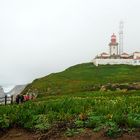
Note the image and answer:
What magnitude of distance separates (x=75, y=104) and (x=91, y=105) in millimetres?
832

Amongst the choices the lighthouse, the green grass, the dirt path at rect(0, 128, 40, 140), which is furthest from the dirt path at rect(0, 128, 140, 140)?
the lighthouse

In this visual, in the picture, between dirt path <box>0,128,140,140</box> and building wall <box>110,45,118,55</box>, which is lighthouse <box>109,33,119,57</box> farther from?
dirt path <box>0,128,140,140</box>

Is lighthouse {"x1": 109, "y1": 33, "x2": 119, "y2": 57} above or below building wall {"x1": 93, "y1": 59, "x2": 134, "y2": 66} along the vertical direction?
above

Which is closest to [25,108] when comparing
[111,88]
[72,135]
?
[72,135]

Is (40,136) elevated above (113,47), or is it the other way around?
(113,47)

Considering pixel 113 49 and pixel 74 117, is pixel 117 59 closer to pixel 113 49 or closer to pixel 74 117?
pixel 113 49

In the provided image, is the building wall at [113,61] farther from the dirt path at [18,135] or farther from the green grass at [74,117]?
the dirt path at [18,135]

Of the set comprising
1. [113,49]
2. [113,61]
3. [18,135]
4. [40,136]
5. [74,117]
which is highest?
[113,49]

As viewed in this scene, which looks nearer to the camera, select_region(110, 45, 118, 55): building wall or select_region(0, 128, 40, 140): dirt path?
select_region(0, 128, 40, 140): dirt path

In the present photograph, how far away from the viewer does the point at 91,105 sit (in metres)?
24.1

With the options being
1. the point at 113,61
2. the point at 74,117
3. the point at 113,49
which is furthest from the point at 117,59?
the point at 74,117

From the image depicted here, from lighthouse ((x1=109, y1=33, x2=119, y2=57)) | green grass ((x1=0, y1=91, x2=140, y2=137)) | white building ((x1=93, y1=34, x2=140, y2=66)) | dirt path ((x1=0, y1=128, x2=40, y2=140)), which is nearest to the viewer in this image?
green grass ((x1=0, y1=91, x2=140, y2=137))

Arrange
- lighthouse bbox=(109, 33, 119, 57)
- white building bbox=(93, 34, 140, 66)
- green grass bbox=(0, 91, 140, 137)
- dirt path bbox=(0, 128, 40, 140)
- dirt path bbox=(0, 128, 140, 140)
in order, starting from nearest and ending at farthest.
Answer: dirt path bbox=(0, 128, 140, 140) < green grass bbox=(0, 91, 140, 137) < dirt path bbox=(0, 128, 40, 140) < white building bbox=(93, 34, 140, 66) < lighthouse bbox=(109, 33, 119, 57)

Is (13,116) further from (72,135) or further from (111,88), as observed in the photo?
(111,88)
